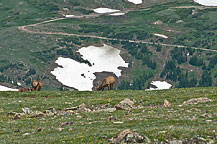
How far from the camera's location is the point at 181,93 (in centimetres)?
4769

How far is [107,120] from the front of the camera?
102 ft

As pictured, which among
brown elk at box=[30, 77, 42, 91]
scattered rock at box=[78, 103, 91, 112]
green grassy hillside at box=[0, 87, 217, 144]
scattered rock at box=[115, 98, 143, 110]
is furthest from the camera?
brown elk at box=[30, 77, 42, 91]

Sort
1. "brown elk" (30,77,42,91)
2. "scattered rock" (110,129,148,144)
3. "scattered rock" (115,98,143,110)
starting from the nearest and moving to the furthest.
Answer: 1. "scattered rock" (110,129,148,144)
2. "scattered rock" (115,98,143,110)
3. "brown elk" (30,77,42,91)

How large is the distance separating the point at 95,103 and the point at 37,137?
1510cm

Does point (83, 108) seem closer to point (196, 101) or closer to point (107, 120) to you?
point (107, 120)

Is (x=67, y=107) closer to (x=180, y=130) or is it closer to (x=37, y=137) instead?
(x=37, y=137)

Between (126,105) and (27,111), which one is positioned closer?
(27,111)

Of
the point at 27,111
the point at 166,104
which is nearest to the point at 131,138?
the point at 166,104

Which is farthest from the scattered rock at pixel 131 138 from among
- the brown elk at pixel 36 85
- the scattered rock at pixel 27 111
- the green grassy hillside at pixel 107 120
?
the brown elk at pixel 36 85

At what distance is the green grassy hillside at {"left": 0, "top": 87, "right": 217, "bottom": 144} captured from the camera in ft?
78.8

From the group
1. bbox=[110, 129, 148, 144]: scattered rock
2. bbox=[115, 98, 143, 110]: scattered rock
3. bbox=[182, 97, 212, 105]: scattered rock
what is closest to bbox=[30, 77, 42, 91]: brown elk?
bbox=[115, 98, 143, 110]: scattered rock

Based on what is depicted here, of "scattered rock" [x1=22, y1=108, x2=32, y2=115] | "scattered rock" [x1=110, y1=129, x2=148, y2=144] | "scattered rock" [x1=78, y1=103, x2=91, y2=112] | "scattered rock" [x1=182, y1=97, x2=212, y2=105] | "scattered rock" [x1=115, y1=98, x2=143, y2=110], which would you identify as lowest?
"scattered rock" [x1=22, y1=108, x2=32, y2=115]

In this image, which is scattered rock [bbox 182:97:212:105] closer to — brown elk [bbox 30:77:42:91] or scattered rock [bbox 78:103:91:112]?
scattered rock [bbox 78:103:91:112]

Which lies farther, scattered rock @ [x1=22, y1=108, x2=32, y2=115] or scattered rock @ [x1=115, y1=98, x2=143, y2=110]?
scattered rock @ [x1=22, y1=108, x2=32, y2=115]
